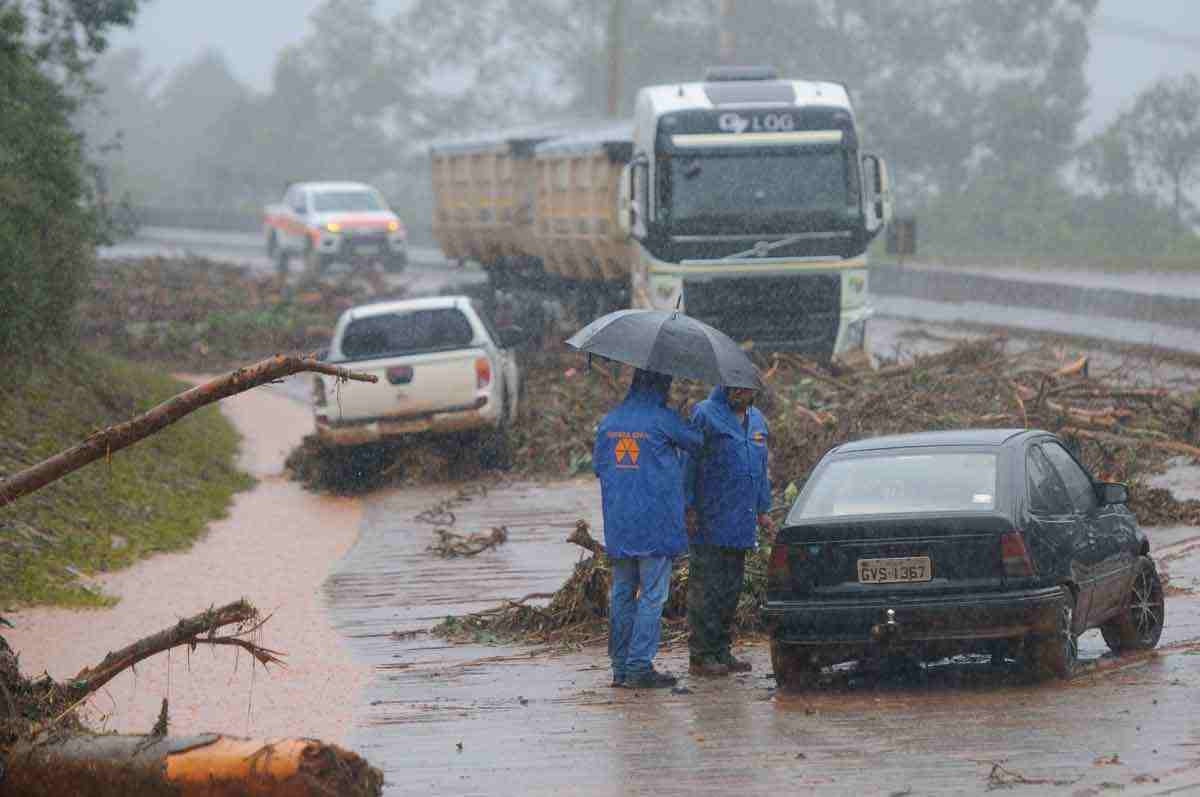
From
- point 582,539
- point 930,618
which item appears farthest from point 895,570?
point 582,539

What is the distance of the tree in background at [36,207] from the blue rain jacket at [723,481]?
37.1 feet

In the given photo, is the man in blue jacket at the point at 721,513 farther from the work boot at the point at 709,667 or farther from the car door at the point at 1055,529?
the car door at the point at 1055,529

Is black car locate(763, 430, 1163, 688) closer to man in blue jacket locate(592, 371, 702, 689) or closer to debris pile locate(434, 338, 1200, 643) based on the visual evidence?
man in blue jacket locate(592, 371, 702, 689)

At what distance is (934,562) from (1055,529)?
714 millimetres

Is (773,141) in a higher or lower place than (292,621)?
higher

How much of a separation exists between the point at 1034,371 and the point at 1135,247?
101ft

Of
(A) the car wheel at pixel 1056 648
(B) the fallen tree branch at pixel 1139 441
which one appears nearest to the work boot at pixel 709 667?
(A) the car wheel at pixel 1056 648

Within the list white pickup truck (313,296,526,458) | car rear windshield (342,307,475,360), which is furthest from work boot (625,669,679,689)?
car rear windshield (342,307,475,360)

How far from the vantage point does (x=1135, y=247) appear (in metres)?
50.3

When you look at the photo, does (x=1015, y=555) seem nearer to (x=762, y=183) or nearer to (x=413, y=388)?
(x=413, y=388)

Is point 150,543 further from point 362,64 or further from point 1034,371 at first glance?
point 362,64

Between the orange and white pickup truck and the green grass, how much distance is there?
1984 cm

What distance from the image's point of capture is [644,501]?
414 inches

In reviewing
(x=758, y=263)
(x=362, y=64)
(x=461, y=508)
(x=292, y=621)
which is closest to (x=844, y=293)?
(x=758, y=263)
